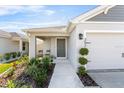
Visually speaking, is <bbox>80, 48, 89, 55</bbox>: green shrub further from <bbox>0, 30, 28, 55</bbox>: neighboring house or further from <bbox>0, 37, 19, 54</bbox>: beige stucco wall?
<bbox>0, 37, 19, 54</bbox>: beige stucco wall

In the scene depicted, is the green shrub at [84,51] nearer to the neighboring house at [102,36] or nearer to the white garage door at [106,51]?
the neighboring house at [102,36]

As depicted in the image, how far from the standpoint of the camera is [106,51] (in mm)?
12203

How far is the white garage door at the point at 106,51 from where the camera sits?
→ 39.4 ft

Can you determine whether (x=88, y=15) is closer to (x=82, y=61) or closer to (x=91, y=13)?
(x=91, y=13)

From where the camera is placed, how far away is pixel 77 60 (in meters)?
11.4

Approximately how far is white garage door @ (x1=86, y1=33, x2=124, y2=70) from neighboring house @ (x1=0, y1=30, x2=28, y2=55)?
45.9 ft

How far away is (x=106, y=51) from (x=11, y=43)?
17.7m

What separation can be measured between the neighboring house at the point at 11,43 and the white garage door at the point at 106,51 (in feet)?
45.9

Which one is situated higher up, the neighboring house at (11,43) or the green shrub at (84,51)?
the neighboring house at (11,43)

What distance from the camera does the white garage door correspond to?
1201cm

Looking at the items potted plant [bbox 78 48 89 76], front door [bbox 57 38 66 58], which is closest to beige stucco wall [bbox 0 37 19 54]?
front door [bbox 57 38 66 58]

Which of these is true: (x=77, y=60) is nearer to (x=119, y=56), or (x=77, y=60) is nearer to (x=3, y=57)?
(x=119, y=56)

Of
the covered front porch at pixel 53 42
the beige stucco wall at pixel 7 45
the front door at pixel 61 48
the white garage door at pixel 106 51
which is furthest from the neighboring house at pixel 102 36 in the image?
the beige stucco wall at pixel 7 45
